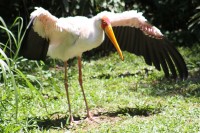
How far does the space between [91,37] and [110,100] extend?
120 cm

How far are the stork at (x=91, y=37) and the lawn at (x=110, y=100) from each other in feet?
0.96

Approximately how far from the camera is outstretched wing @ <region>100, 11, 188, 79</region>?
19.5ft

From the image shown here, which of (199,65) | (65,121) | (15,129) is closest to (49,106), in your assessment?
(65,121)

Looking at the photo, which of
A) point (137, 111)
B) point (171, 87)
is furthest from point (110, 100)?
point (171, 87)

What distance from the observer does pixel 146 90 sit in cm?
680

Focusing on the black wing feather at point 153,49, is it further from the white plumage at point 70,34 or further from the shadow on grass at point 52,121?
the shadow on grass at point 52,121

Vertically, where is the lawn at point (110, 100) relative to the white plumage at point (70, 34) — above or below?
below

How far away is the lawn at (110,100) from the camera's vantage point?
197 inches

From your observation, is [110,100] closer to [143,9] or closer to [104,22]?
[104,22]

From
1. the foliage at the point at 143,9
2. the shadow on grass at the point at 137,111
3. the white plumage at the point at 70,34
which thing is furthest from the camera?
the foliage at the point at 143,9

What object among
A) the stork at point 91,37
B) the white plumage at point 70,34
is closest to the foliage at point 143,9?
the stork at point 91,37

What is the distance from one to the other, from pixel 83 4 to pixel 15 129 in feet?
16.8

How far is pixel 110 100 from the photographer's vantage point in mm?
6383

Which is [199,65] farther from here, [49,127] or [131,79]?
[49,127]
